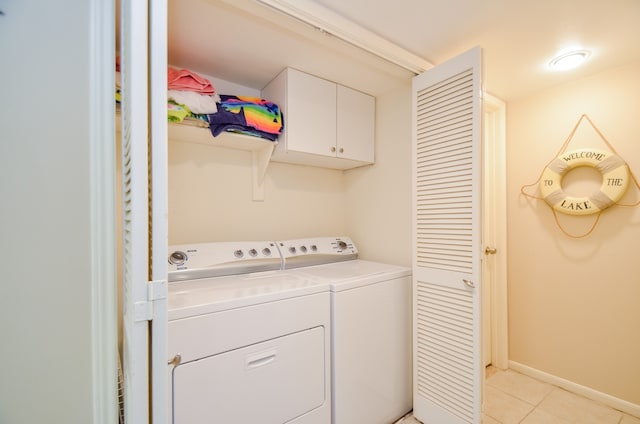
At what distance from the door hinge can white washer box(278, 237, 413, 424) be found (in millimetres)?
940

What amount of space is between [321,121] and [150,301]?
1550 millimetres

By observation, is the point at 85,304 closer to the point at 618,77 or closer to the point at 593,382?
the point at 593,382

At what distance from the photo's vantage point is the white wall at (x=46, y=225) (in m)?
0.88

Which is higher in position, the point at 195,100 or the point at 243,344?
the point at 195,100

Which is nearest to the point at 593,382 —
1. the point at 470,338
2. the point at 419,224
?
→ the point at 470,338

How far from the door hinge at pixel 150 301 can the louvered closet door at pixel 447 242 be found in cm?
150

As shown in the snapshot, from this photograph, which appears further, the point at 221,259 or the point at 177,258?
the point at 221,259

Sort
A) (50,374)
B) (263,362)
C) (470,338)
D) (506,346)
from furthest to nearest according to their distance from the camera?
(506,346)
(470,338)
(263,362)
(50,374)

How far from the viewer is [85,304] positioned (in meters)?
0.90

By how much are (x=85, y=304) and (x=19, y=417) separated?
41 cm

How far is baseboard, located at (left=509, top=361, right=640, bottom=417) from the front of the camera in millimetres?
1851

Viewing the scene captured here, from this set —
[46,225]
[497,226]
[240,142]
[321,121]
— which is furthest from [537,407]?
[46,225]

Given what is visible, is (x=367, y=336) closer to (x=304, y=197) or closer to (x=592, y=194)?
(x=304, y=197)

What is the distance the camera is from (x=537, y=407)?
1.97 meters
